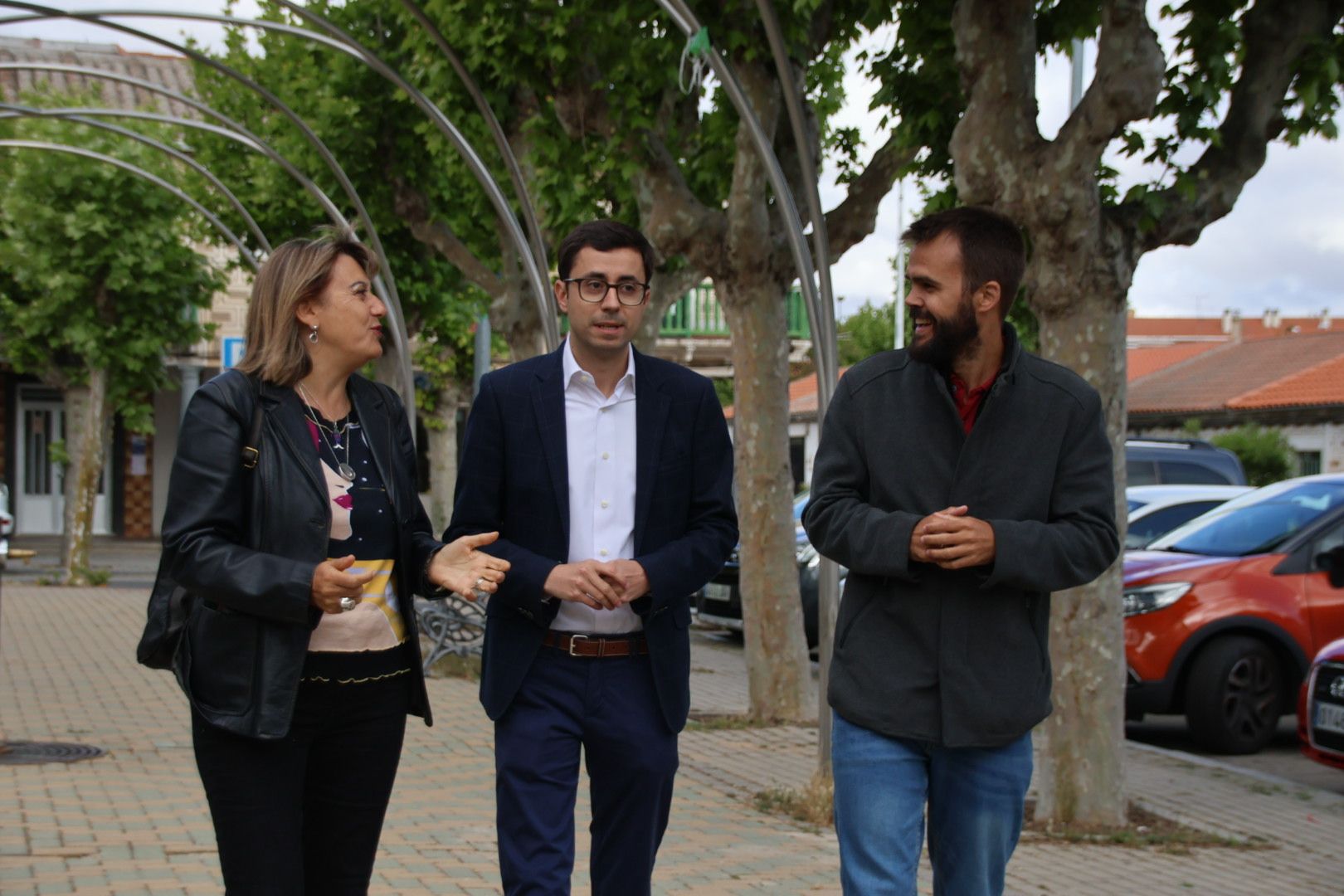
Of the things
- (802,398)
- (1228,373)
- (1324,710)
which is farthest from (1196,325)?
(1324,710)

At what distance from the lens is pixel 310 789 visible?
13.0 ft

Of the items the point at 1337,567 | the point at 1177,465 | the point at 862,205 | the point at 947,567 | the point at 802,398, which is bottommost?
the point at 1337,567

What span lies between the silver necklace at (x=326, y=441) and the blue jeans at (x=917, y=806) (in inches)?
49.0

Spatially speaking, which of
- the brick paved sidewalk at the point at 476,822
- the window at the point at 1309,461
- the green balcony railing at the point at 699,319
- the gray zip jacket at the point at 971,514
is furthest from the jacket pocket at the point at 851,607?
the window at the point at 1309,461

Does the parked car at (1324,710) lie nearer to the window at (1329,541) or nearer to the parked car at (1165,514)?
the window at (1329,541)

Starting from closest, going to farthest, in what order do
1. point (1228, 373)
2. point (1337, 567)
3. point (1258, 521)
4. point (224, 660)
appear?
point (224, 660), point (1337, 567), point (1258, 521), point (1228, 373)

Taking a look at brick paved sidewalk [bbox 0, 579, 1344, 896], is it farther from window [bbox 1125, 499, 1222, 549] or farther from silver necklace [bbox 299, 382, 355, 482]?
window [bbox 1125, 499, 1222, 549]

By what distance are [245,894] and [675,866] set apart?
3403 mm

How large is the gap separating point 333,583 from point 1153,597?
8695 mm

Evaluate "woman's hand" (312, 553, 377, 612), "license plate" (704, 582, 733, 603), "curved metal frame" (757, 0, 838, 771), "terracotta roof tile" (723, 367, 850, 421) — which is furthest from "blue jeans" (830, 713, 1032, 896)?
"terracotta roof tile" (723, 367, 850, 421)

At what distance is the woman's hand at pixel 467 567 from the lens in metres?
3.85

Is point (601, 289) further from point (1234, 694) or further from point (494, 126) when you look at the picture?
point (494, 126)

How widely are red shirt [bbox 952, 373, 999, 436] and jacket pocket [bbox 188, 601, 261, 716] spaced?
162 cm

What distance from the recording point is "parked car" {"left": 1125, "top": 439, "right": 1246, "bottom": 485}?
72.2 ft
